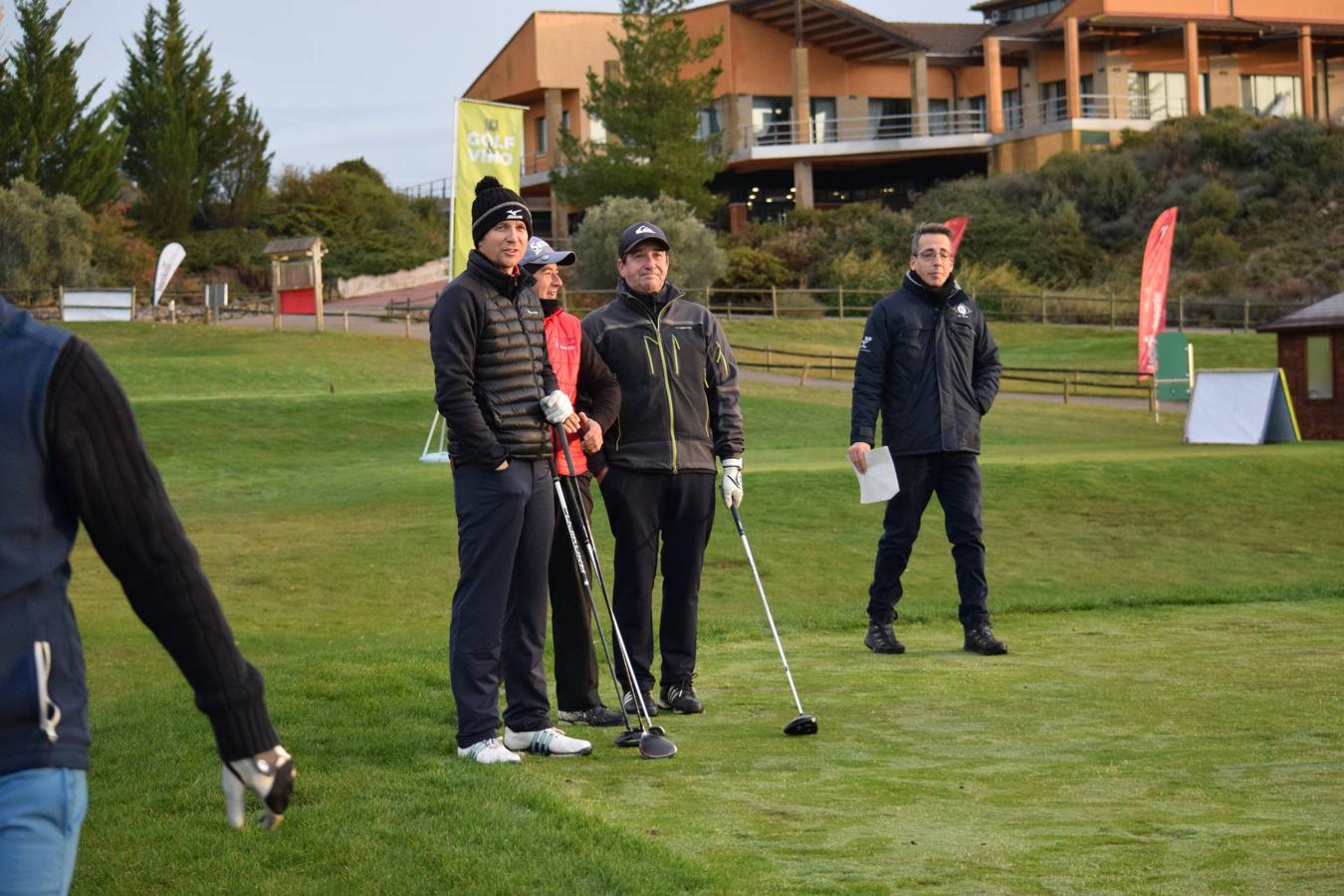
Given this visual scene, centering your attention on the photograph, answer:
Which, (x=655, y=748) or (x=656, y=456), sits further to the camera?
(x=656, y=456)

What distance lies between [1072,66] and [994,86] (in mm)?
3779

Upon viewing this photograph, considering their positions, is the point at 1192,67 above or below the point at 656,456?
above

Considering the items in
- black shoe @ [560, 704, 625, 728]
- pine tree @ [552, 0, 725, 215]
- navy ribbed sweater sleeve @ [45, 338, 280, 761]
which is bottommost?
black shoe @ [560, 704, 625, 728]

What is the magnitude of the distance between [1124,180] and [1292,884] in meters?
62.4

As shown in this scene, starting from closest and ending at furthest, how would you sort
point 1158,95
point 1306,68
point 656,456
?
point 656,456, point 1306,68, point 1158,95

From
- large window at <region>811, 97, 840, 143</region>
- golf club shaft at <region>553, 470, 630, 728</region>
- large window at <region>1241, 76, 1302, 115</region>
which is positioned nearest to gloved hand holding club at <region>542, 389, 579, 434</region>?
golf club shaft at <region>553, 470, 630, 728</region>

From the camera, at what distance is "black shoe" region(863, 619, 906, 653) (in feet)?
32.6

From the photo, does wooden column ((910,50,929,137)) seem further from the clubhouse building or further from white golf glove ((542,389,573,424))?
white golf glove ((542,389,573,424))

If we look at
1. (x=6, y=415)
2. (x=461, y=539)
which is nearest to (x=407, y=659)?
(x=461, y=539)

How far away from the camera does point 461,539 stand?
274 inches

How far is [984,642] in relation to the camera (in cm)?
975

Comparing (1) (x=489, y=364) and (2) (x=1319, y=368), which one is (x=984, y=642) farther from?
(2) (x=1319, y=368)

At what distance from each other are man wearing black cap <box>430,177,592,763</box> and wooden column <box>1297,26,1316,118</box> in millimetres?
70284

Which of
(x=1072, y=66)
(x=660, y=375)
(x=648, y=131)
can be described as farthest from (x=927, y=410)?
(x=1072, y=66)
